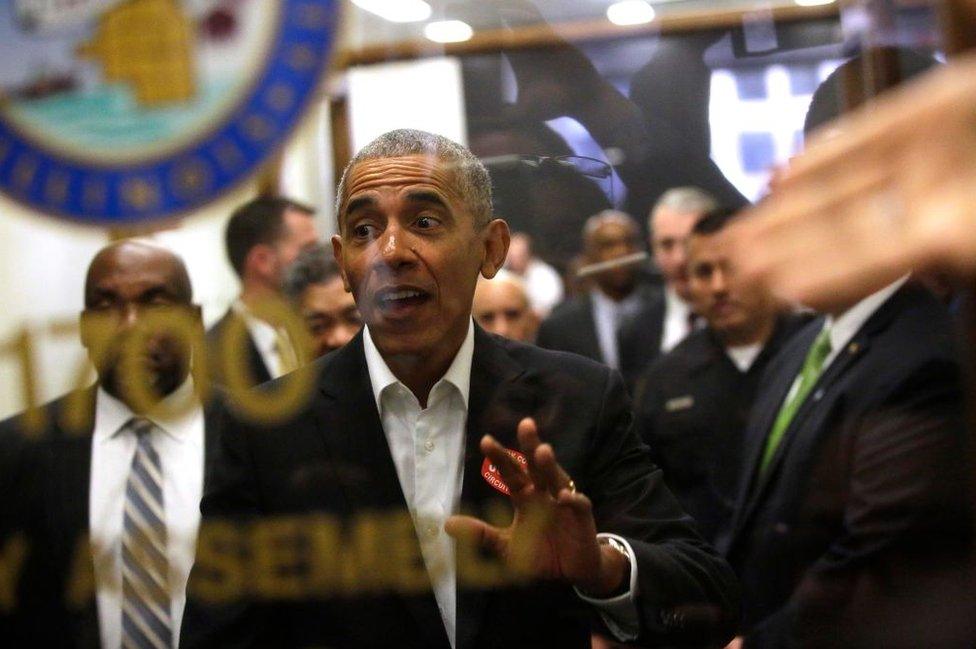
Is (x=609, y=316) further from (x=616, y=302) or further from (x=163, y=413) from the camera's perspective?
(x=163, y=413)

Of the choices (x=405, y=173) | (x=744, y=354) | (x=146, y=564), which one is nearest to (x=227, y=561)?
(x=146, y=564)

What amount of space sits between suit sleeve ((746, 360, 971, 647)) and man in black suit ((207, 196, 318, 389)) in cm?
53

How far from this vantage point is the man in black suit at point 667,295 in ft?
3.29

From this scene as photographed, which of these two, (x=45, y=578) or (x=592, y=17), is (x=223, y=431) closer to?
(x=45, y=578)

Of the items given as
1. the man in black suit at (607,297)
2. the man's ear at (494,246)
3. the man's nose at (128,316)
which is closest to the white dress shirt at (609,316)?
the man in black suit at (607,297)

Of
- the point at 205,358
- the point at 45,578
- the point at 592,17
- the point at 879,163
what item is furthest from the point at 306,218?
the point at 879,163

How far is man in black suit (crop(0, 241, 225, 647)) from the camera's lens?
111 centimetres

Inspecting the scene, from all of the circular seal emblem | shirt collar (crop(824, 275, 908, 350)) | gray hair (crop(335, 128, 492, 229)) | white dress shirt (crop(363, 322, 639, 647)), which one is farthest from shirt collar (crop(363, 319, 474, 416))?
shirt collar (crop(824, 275, 908, 350))

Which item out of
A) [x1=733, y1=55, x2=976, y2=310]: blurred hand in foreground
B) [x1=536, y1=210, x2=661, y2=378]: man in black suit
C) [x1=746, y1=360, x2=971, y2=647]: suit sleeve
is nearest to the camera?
[x1=733, y1=55, x2=976, y2=310]: blurred hand in foreground

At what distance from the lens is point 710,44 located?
1.01 meters

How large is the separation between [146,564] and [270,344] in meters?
0.26

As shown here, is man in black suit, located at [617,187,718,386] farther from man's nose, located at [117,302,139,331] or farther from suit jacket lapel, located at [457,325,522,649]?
man's nose, located at [117,302,139,331]

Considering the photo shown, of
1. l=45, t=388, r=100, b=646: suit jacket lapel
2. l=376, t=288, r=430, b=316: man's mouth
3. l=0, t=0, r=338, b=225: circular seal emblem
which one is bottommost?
l=45, t=388, r=100, b=646: suit jacket lapel

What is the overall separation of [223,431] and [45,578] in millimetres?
248
